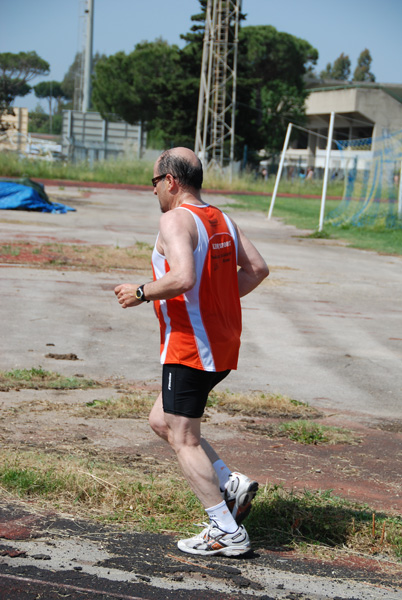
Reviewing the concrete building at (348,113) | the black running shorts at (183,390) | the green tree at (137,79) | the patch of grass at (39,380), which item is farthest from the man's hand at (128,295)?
the green tree at (137,79)

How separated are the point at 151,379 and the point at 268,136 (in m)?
58.3

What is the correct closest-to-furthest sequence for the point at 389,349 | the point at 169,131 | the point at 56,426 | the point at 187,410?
the point at 187,410, the point at 56,426, the point at 389,349, the point at 169,131

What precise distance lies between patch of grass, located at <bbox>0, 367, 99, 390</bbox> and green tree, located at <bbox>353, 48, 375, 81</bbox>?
444ft

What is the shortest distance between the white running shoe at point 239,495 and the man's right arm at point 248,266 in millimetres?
970

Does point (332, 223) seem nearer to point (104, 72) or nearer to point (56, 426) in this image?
point (56, 426)

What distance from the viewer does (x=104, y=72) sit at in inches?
2906

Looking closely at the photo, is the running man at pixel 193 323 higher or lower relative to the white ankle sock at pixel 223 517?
higher

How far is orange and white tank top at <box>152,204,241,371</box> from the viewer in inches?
138

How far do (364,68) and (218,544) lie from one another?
144015 mm

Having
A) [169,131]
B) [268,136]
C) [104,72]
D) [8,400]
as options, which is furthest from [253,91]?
[8,400]

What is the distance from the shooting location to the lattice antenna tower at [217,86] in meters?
50.4

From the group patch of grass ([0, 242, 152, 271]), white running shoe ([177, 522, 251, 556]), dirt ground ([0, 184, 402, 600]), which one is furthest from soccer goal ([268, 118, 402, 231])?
white running shoe ([177, 522, 251, 556])

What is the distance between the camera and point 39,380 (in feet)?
21.6

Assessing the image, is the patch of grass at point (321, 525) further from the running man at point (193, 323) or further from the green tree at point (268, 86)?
the green tree at point (268, 86)
